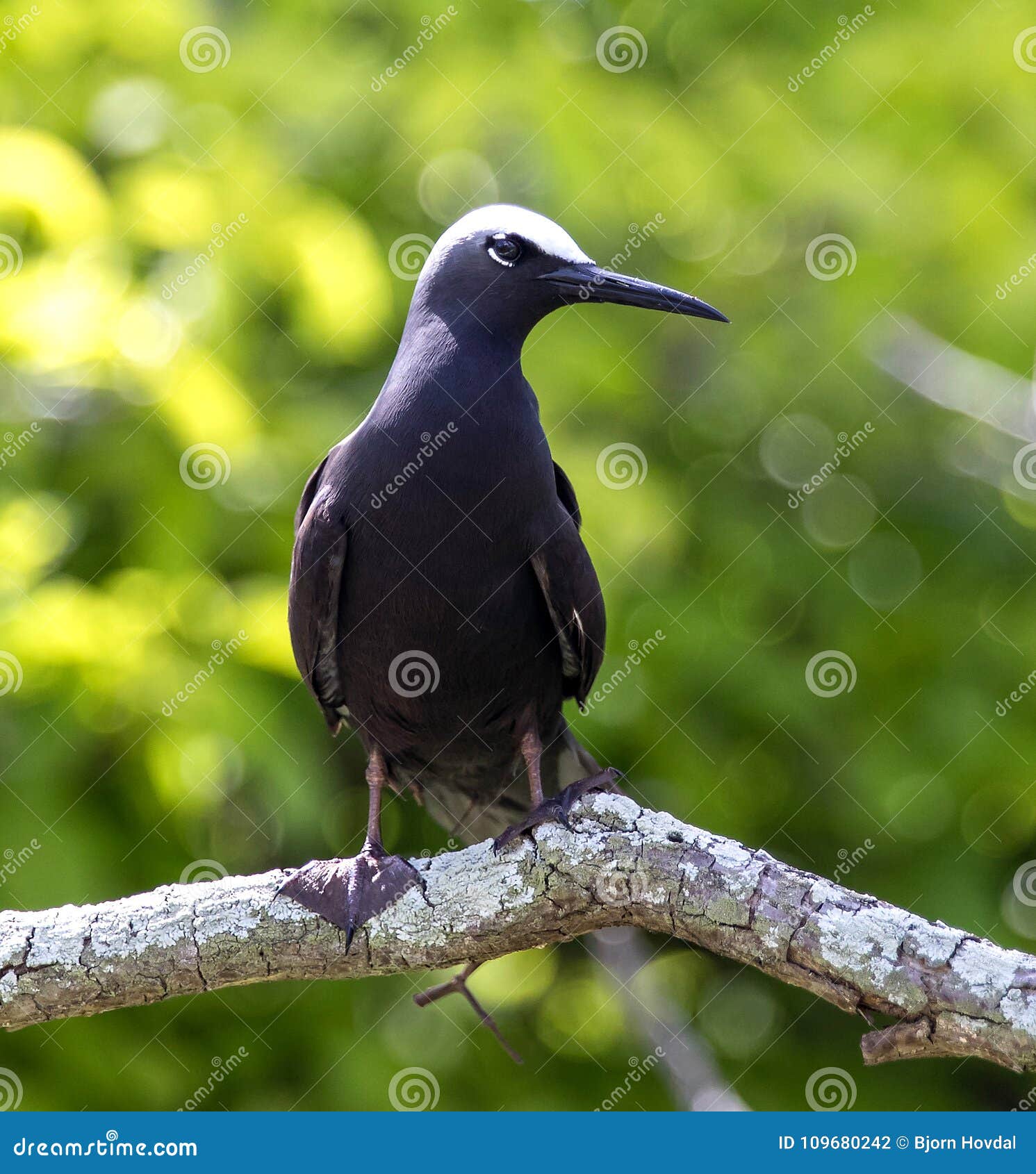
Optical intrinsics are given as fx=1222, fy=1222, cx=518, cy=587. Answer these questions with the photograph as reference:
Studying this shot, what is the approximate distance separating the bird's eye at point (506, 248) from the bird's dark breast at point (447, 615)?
67cm

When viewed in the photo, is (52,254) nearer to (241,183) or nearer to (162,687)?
(241,183)

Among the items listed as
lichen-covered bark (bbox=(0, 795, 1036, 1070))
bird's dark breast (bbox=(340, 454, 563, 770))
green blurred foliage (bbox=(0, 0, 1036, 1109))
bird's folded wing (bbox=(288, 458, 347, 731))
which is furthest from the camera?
green blurred foliage (bbox=(0, 0, 1036, 1109))

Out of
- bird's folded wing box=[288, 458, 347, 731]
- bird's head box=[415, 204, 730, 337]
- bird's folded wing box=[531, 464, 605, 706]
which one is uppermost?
bird's head box=[415, 204, 730, 337]

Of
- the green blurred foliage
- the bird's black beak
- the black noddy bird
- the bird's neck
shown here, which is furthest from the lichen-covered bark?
the bird's black beak

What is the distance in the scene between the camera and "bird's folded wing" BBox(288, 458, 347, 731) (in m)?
3.54

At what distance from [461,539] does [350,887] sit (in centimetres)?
99

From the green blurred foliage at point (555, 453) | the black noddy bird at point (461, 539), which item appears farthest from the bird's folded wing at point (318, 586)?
the green blurred foliage at point (555, 453)

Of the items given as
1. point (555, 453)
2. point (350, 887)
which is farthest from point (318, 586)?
point (555, 453)

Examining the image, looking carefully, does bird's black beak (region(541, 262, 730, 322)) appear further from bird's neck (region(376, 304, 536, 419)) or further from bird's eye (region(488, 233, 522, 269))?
bird's neck (region(376, 304, 536, 419))

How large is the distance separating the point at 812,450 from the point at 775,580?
0.62 metres

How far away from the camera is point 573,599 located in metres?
3.57

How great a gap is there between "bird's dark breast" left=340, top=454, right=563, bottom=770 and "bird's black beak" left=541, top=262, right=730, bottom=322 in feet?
2.07

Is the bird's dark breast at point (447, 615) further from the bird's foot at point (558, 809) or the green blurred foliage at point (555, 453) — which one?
the bird's foot at point (558, 809)

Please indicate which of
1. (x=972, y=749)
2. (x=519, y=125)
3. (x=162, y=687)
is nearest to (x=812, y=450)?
(x=972, y=749)
